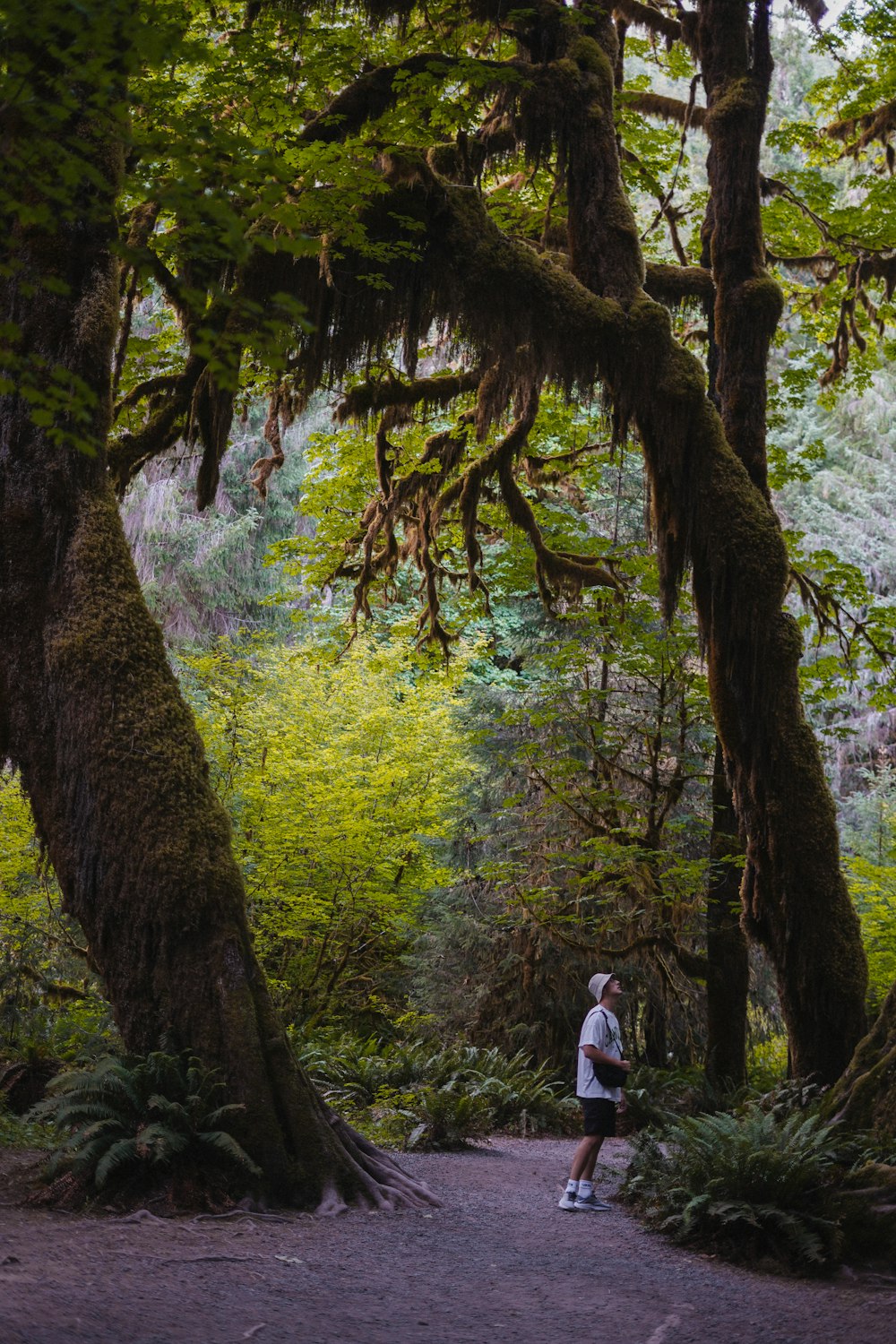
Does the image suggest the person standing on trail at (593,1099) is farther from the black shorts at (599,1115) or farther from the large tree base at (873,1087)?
the large tree base at (873,1087)

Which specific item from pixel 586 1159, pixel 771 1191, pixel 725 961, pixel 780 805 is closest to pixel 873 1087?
pixel 771 1191

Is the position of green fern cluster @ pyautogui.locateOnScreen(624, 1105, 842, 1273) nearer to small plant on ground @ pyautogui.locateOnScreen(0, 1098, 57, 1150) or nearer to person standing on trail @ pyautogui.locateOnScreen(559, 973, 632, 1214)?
person standing on trail @ pyautogui.locateOnScreen(559, 973, 632, 1214)

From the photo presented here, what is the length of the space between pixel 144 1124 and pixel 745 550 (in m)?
6.05

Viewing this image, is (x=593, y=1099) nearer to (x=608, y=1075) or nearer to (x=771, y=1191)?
(x=608, y=1075)

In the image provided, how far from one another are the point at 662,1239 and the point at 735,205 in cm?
859

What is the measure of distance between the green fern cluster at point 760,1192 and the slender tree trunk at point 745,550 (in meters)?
1.86

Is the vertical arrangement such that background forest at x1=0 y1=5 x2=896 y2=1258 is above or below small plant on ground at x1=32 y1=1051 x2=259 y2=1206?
above

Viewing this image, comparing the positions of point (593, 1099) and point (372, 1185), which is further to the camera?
point (593, 1099)

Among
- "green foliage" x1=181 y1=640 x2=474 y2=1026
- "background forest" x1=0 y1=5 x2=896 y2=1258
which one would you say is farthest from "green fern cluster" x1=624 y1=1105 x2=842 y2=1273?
"green foliage" x1=181 y1=640 x2=474 y2=1026

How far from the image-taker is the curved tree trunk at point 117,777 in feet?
20.2

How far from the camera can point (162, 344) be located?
1095 centimetres

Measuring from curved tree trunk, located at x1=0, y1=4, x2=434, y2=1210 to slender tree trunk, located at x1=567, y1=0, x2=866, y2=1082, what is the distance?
3.58 metres

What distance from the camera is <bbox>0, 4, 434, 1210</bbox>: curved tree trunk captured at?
6172 mm

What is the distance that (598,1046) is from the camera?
295 inches
